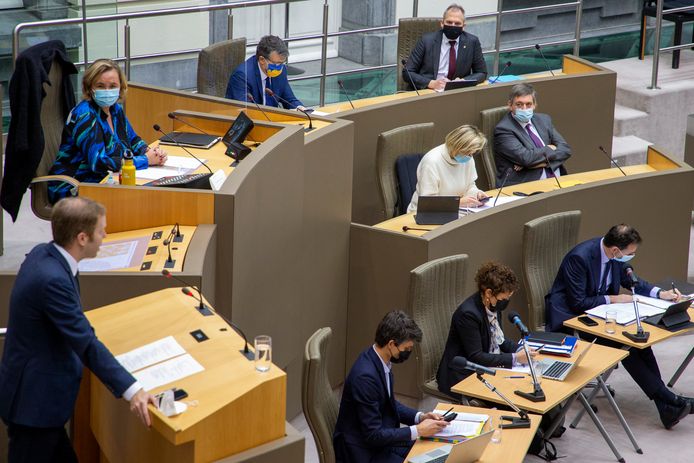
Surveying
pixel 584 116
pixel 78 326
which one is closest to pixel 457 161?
pixel 584 116

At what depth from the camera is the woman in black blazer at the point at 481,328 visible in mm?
5297

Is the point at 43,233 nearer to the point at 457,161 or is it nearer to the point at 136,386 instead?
the point at 457,161

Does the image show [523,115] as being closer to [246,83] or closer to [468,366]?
[246,83]

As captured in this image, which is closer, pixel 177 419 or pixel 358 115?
pixel 177 419

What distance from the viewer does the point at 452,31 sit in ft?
26.3

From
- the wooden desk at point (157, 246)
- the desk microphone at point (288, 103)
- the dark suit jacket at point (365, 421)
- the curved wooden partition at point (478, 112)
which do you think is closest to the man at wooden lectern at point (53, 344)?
the wooden desk at point (157, 246)

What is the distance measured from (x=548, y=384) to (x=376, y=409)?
1029 mm

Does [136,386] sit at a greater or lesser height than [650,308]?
greater

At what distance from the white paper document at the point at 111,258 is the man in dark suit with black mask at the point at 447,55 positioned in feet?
12.6

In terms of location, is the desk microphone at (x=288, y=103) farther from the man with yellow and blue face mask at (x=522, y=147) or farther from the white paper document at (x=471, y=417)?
the white paper document at (x=471, y=417)

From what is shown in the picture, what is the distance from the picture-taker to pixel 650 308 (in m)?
6.11

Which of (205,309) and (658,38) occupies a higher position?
(658,38)

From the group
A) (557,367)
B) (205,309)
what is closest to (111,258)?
(205,309)

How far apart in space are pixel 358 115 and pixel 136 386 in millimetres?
3911
